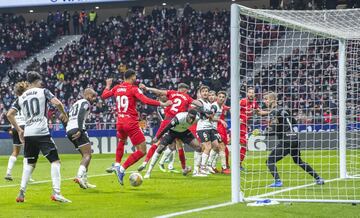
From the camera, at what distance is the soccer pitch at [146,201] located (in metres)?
10.6

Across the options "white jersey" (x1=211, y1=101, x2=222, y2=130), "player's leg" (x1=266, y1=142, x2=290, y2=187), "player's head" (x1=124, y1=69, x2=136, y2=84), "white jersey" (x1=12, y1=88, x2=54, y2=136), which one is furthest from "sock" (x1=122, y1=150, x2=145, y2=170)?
"white jersey" (x1=211, y1=101, x2=222, y2=130)

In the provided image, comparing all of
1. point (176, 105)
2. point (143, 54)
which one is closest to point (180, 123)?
point (176, 105)

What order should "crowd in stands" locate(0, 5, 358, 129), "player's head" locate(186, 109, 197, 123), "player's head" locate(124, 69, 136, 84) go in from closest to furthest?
"player's head" locate(124, 69, 136, 84), "player's head" locate(186, 109, 197, 123), "crowd in stands" locate(0, 5, 358, 129)

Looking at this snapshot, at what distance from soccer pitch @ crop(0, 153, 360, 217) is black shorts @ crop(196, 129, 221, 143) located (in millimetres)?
Result: 1192

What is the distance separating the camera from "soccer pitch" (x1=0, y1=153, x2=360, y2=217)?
10.6 m

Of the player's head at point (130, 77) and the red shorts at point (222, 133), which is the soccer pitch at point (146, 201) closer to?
the red shorts at point (222, 133)

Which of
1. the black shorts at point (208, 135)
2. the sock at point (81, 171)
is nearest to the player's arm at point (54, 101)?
the sock at point (81, 171)

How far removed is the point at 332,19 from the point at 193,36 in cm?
2861

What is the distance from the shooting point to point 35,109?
12289 millimetres

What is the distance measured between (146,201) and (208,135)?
6506mm

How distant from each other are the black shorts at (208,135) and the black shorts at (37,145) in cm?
700

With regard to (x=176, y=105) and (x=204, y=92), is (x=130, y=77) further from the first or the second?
(x=204, y=92)

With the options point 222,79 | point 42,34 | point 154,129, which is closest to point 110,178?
point 154,129

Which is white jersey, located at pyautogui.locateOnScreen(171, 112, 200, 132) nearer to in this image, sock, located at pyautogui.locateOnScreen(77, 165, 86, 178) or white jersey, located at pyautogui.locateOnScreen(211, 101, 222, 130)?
white jersey, located at pyautogui.locateOnScreen(211, 101, 222, 130)
